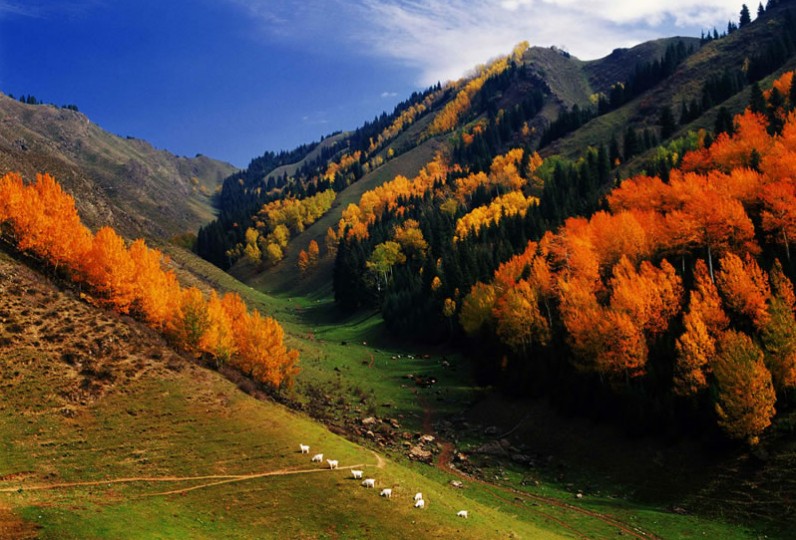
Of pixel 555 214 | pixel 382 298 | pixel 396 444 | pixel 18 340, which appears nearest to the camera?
pixel 18 340

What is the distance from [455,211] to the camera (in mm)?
197125

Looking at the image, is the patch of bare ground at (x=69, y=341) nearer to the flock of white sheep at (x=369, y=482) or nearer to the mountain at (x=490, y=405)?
the mountain at (x=490, y=405)

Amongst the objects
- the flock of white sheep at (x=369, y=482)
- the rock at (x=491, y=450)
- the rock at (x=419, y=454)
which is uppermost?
the flock of white sheep at (x=369, y=482)

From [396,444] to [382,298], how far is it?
94.6 m

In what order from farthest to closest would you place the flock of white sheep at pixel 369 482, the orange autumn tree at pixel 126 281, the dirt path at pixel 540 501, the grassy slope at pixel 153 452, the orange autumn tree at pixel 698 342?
the orange autumn tree at pixel 126 281 → the orange autumn tree at pixel 698 342 → the dirt path at pixel 540 501 → the flock of white sheep at pixel 369 482 → the grassy slope at pixel 153 452

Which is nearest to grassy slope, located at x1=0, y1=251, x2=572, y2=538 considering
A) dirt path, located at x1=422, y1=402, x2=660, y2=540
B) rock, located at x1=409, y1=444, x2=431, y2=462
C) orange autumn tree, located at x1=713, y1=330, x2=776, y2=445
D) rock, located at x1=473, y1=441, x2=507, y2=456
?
dirt path, located at x1=422, y1=402, x2=660, y2=540

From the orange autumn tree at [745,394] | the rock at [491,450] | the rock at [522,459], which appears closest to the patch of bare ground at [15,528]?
the rock at [491,450]

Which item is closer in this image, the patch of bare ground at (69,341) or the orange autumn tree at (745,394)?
the patch of bare ground at (69,341)

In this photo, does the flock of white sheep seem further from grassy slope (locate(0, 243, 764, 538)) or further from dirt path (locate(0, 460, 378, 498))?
dirt path (locate(0, 460, 378, 498))


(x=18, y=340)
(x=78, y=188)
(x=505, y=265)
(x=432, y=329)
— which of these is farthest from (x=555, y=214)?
(x=78, y=188)

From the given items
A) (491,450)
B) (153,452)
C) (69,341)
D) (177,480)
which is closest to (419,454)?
(491,450)

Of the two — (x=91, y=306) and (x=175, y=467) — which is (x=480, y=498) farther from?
(x=91, y=306)

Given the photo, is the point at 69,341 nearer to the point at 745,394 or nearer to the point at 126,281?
the point at 126,281

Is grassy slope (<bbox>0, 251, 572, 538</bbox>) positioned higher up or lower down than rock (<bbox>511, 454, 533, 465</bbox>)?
higher up
